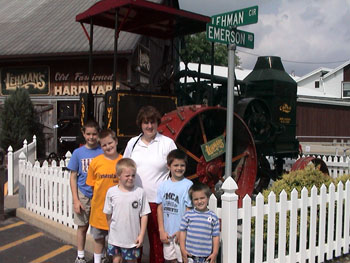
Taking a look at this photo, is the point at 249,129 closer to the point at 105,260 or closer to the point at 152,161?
the point at 105,260

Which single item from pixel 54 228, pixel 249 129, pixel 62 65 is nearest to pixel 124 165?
pixel 54 228

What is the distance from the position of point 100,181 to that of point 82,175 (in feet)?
1.56

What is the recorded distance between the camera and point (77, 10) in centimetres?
1486

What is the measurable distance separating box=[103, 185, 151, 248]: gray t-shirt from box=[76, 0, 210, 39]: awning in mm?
2793

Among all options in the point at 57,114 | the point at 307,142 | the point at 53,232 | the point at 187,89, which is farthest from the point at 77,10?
the point at 307,142

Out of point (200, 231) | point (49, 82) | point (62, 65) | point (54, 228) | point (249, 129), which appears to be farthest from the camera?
point (49, 82)

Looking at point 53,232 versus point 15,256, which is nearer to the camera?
point 15,256

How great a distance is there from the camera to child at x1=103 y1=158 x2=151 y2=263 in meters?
3.16

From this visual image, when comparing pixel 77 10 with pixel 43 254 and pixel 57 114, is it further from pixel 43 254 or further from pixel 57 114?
pixel 43 254

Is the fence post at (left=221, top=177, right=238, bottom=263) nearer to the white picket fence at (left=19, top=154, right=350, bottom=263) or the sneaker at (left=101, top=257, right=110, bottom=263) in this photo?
the white picket fence at (left=19, top=154, right=350, bottom=263)

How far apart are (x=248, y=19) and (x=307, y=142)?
86.9 ft

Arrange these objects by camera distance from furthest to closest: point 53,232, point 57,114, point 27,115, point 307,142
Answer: point 307,142
point 57,114
point 27,115
point 53,232

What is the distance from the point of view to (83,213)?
3.94m

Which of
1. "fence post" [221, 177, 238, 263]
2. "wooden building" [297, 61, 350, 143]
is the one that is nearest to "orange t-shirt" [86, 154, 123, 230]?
"fence post" [221, 177, 238, 263]
